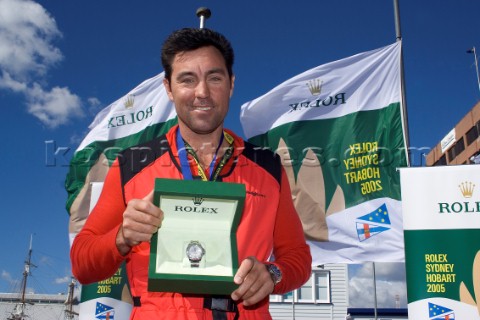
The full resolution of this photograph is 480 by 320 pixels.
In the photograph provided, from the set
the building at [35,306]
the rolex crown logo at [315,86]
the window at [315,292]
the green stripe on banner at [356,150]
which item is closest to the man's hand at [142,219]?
the green stripe on banner at [356,150]

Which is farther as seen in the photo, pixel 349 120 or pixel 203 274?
pixel 349 120

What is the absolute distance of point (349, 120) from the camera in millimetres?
10680

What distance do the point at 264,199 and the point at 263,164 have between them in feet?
0.86

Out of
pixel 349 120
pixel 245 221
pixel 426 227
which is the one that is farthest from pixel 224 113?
pixel 349 120

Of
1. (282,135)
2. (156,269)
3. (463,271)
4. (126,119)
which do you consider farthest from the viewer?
(126,119)

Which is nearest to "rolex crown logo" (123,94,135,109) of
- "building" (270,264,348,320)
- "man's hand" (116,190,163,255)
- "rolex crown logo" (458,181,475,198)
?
"rolex crown logo" (458,181,475,198)

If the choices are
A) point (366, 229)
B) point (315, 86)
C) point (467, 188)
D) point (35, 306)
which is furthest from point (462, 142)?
point (35, 306)

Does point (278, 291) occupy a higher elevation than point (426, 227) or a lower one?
lower

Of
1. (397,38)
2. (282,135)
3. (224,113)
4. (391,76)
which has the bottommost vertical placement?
(224,113)

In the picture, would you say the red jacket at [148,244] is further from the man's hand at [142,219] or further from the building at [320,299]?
the building at [320,299]

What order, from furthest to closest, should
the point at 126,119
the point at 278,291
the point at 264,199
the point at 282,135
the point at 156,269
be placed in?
1. the point at 126,119
2. the point at 282,135
3. the point at 264,199
4. the point at 278,291
5. the point at 156,269

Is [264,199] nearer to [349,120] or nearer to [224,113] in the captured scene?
[224,113]

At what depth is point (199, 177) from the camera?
2932 mm

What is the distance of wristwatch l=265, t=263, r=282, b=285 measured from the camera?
99.2 inches
